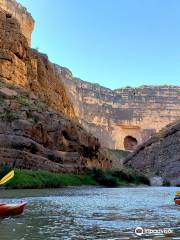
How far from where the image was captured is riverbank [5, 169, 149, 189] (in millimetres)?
39062

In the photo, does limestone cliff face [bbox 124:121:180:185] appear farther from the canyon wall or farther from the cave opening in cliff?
the cave opening in cliff

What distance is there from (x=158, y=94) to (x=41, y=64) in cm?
10760

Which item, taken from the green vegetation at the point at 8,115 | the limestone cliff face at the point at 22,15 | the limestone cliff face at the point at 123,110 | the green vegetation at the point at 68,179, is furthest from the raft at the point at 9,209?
the limestone cliff face at the point at 123,110

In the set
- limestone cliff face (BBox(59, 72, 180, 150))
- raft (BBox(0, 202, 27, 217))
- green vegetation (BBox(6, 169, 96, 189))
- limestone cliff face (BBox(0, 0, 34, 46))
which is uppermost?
limestone cliff face (BBox(0, 0, 34, 46))

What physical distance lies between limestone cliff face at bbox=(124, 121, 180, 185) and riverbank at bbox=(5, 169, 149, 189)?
24000mm

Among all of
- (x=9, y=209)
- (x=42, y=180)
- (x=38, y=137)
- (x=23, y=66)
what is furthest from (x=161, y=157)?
(x=9, y=209)

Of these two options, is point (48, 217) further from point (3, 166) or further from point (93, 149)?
point (93, 149)

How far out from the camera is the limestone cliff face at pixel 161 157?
89750mm

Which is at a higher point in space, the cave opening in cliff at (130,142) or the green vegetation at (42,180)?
the cave opening in cliff at (130,142)

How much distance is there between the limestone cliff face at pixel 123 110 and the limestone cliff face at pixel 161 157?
147 ft

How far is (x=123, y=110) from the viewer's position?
16338 centimetres

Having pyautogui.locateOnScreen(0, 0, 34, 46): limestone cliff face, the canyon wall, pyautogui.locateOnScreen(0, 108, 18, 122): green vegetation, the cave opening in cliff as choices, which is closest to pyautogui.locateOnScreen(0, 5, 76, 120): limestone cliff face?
the canyon wall

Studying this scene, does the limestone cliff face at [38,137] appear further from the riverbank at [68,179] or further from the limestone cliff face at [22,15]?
the limestone cliff face at [22,15]

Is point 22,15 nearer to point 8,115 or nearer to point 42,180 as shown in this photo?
point 8,115
